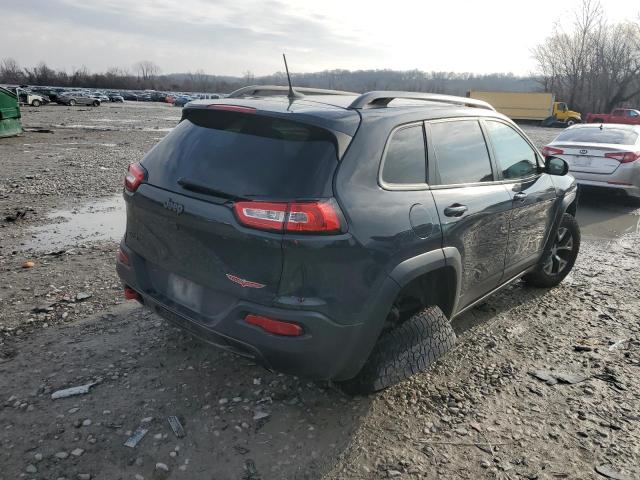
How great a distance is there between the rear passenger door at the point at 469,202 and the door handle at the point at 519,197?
0.11 meters

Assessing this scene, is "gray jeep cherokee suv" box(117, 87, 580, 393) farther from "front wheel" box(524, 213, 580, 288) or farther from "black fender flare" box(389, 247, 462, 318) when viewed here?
"front wheel" box(524, 213, 580, 288)

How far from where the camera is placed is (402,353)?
9.52 feet

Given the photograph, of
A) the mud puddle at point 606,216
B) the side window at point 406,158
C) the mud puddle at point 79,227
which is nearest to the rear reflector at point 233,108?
the side window at point 406,158

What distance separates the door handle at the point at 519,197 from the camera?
3.86 meters

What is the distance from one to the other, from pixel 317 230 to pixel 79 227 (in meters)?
5.40

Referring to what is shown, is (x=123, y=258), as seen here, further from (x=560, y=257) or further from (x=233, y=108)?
(x=560, y=257)

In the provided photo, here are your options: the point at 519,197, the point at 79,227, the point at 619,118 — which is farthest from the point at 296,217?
the point at 619,118

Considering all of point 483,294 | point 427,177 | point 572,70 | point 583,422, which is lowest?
point 583,422

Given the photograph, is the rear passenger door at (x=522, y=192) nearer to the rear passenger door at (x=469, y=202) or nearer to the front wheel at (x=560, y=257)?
the rear passenger door at (x=469, y=202)

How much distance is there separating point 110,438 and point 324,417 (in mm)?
1213

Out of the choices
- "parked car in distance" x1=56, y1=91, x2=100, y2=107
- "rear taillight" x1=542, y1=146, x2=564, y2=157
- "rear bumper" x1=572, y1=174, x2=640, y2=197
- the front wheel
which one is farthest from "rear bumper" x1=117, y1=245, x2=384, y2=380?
"parked car in distance" x1=56, y1=91, x2=100, y2=107

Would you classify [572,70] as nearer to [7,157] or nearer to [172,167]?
[7,157]

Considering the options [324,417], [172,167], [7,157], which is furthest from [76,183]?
[324,417]

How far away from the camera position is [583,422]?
3.02 metres
